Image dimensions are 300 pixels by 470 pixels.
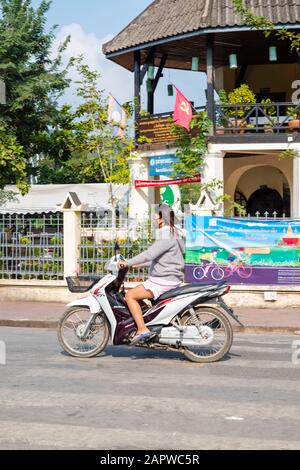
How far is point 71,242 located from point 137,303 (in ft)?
24.5

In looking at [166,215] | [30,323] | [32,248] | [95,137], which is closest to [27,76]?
[95,137]

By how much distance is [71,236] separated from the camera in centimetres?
1630

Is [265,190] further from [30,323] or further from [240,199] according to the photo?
[30,323]

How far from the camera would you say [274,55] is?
21.2 metres

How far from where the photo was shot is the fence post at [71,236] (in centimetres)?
1630

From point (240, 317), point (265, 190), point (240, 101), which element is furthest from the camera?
point (265, 190)

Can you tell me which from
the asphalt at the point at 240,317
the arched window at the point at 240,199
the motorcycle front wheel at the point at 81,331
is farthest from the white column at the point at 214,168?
the motorcycle front wheel at the point at 81,331

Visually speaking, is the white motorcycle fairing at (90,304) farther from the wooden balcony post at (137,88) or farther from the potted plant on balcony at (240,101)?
the wooden balcony post at (137,88)

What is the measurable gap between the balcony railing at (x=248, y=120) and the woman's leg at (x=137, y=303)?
1264 centimetres

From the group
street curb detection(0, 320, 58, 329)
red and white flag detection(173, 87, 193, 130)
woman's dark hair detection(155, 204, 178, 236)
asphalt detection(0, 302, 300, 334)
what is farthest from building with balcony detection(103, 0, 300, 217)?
woman's dark hair detection(155, 204, 178, 236)

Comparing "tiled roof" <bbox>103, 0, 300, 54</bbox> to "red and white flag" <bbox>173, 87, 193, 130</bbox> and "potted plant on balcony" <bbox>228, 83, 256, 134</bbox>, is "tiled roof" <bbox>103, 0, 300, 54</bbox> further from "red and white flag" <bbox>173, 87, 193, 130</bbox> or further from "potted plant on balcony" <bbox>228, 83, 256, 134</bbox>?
"potted plant on balcony" <bbox>228, 83, 256, 134</bbox>

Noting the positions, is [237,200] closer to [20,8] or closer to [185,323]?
[20,8]

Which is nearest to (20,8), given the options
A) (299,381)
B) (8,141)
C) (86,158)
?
(86,158)

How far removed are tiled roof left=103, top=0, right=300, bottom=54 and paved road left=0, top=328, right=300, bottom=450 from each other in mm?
12248
